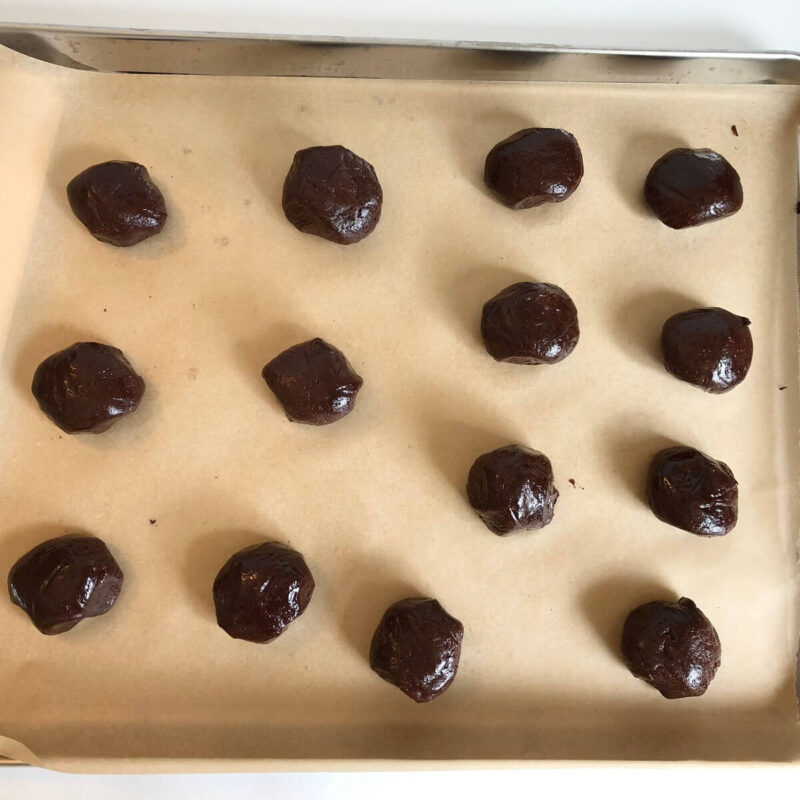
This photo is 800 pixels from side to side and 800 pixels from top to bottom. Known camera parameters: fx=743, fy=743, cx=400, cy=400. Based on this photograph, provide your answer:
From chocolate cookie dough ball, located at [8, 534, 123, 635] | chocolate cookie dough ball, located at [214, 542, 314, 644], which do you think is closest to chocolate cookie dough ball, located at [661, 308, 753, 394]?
chocolate cookie dough ball, located at [214, 542, 314, 644]

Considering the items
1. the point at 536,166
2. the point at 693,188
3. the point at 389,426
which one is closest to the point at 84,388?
the point at 389,426

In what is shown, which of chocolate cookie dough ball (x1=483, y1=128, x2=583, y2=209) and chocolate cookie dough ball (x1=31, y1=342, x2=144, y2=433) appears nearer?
chocolate cookie dough ball (x1=31, y1=342, x2=144, y2=433)

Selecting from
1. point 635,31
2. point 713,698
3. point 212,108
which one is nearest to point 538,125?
point 635,31

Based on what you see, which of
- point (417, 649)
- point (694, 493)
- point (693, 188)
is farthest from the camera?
point (693, 188)

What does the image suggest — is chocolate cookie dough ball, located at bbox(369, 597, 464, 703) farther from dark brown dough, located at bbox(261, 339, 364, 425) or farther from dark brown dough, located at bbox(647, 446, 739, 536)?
dark brown dough, located at bbox(647, 446, 739, 536)

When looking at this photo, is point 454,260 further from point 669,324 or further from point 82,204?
point 82,204

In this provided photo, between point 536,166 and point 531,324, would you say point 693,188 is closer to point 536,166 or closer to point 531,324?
point 536,166

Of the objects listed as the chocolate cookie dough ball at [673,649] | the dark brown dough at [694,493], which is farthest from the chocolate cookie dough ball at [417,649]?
the dark brown dough at [694,493]
